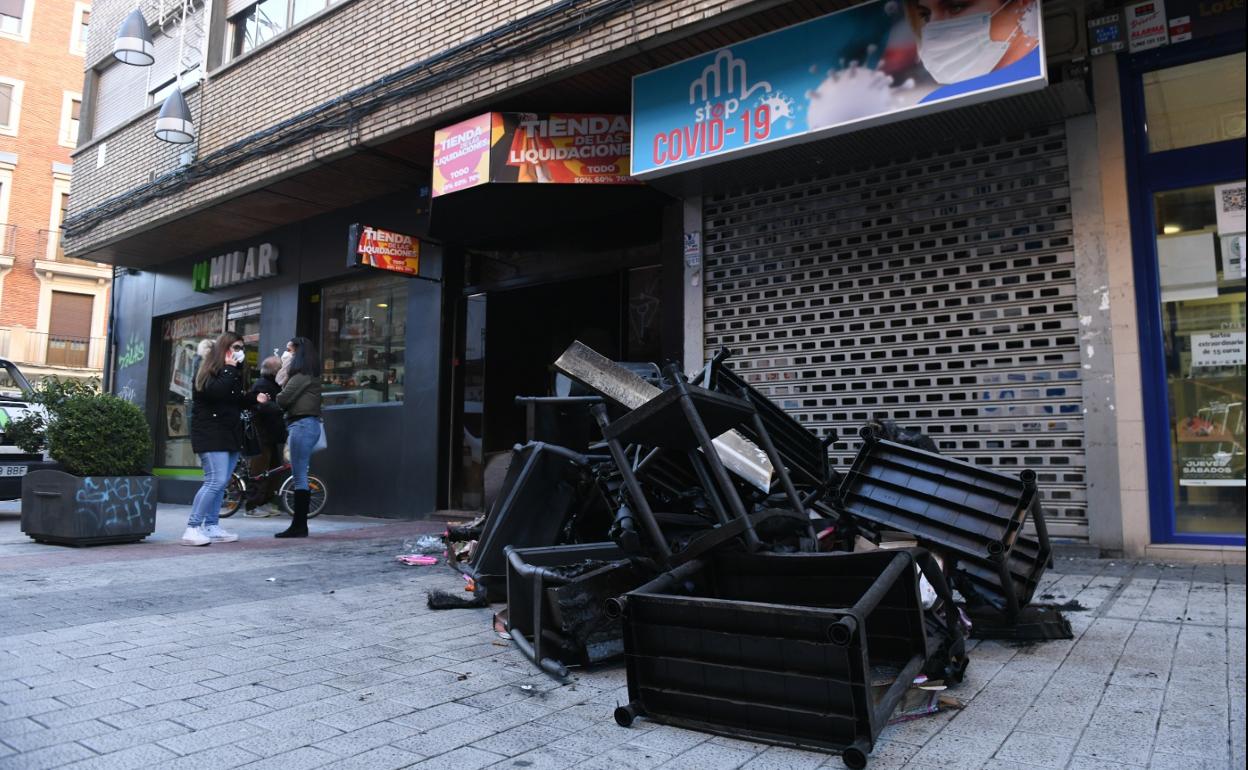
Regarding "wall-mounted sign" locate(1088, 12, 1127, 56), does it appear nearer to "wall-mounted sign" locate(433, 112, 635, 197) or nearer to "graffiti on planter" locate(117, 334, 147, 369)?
"wall-mounted sign" locate(433, 112, 635, 197)

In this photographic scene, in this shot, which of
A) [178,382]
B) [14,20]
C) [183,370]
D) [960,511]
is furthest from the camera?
[14,20]

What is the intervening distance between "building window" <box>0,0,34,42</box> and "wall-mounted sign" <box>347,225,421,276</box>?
31200 mm

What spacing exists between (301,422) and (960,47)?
7.20 meters

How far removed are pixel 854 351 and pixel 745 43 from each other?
293cm

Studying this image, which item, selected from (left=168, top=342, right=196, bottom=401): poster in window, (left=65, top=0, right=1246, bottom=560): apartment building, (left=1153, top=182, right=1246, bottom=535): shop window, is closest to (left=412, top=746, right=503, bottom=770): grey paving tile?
(left=65, top=0, right=1246, bottom=560): apartment building

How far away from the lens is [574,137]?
25.9 ft

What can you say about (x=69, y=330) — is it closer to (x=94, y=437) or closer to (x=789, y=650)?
(x=94, y=437)

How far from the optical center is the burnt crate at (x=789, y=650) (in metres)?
2.36

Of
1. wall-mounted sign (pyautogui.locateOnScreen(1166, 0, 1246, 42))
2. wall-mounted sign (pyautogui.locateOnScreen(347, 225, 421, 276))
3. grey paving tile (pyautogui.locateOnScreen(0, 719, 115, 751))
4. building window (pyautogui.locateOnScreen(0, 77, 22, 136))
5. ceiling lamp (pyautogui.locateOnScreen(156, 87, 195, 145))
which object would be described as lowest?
A: grey paving tile (pyautogui.locateOnScreen(0, 719, 115, 751))

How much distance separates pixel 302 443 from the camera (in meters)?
8.42

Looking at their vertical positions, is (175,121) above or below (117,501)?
above

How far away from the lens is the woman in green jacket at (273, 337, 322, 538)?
8.37 metres

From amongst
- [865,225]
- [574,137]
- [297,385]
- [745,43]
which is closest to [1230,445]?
[865,225]

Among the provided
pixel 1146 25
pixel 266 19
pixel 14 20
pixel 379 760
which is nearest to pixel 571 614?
pixel 379 760
